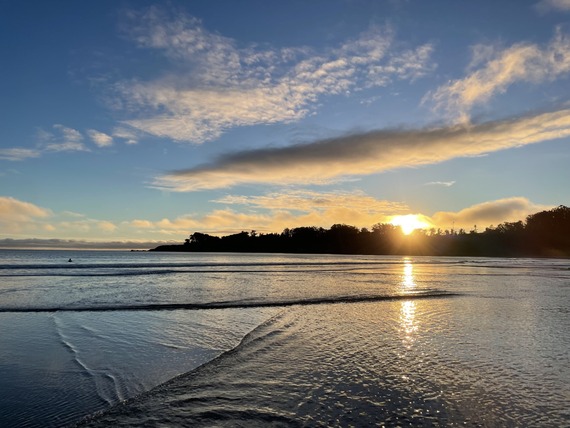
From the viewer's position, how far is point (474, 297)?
23203 mm

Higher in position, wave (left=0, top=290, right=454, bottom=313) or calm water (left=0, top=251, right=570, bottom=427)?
calm water (left=0, top=251, right=570, bottom=427)

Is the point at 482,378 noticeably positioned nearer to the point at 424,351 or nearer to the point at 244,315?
the point at 424,351

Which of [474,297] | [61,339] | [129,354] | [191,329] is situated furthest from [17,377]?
[474,297]

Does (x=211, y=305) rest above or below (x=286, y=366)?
below

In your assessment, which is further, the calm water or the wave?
the wave

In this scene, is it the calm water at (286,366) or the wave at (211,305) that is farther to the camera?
the wave at (211,305)

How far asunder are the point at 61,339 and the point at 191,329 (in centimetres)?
380

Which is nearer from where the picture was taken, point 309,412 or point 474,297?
point 309,412

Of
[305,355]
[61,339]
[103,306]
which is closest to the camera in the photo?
[305,355]

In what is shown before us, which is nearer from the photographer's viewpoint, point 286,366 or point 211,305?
point 286,366

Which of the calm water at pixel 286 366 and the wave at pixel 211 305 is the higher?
the calm water at pixel 286 366

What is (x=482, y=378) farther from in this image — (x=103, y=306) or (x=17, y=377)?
(x=103, y=306)

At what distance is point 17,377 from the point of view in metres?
8.68

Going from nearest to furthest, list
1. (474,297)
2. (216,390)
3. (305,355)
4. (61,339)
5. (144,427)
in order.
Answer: (144,427) → (216,390) → (305,355) → (61,339) → (474,297)
